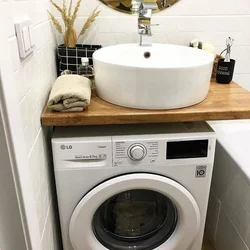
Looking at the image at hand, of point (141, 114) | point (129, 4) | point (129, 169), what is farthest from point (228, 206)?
point (129, 4)

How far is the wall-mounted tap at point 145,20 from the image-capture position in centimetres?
129

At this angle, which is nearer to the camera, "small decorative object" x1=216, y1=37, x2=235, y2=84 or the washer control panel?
the washer control panel

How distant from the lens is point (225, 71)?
4.74ft

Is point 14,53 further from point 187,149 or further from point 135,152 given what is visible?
point 187,149

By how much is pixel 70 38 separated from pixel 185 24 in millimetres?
625

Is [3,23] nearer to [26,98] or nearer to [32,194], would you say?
[26,98]

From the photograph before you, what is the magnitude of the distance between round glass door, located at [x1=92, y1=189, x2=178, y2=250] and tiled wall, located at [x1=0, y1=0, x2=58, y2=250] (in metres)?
0.24

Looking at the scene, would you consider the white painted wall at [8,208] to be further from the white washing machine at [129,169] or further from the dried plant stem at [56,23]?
the dried plant stem at [56,23]

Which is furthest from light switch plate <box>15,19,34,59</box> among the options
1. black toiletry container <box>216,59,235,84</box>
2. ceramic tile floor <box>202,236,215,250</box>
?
ceramic tile floor <box>202,236,215,250</box>

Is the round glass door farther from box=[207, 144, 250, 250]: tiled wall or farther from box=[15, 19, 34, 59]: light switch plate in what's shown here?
box=[15, 19, 34, 59]: light switch plate

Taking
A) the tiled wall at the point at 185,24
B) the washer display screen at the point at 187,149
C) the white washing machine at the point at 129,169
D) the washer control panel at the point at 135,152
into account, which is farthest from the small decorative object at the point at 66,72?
the washer display screen at the point at 187,149

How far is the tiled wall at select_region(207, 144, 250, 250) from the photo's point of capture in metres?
1.26

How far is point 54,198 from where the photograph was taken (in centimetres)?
132

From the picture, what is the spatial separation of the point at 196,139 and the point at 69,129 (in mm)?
507
